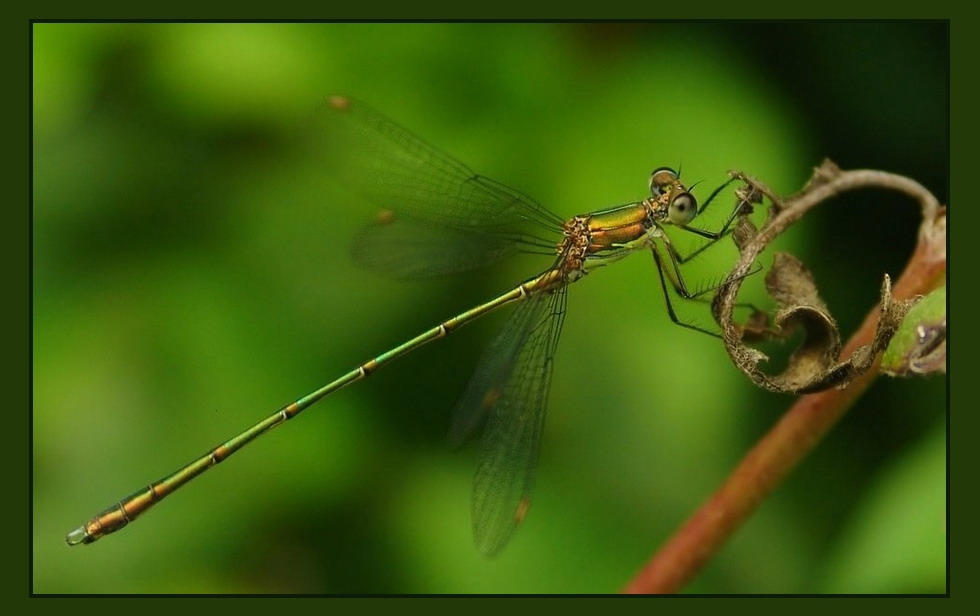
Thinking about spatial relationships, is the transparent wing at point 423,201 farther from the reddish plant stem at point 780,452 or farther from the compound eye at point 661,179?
the reddish plant stem at point 780,452

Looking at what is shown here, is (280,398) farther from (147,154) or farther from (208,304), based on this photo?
(147,154)

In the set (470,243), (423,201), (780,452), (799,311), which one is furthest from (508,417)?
(799,311)

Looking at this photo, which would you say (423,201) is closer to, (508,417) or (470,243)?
(470,243)

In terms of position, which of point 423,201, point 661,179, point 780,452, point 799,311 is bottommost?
point 780,452

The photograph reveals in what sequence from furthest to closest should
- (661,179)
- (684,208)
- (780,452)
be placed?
(661,179) < (684,208) < (780,452)

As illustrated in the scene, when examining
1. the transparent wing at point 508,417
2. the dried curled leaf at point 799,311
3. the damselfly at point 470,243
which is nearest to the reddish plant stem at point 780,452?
the dried curled leaf at point 799,311

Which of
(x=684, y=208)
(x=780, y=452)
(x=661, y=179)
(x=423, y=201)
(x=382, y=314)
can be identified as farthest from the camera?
(x=382, y=314)

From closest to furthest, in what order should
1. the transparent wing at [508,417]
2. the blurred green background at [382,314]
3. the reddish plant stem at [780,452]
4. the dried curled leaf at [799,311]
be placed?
the dried curled leaf at [799,311], the reddish plant stem at [780,452], the transparent wing at [508,417], the blurred green background at [382,314]
